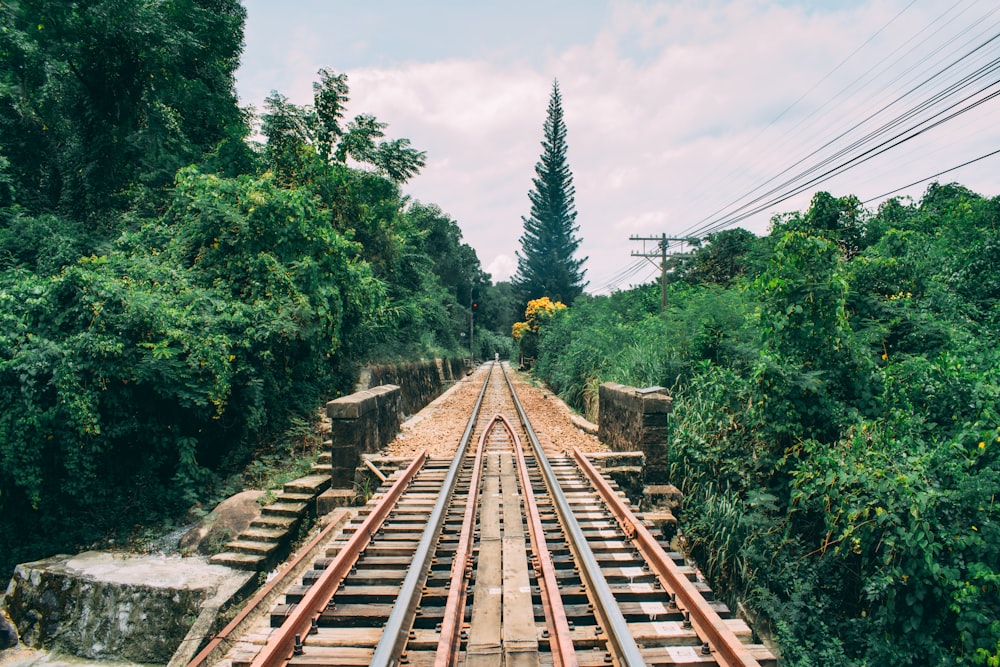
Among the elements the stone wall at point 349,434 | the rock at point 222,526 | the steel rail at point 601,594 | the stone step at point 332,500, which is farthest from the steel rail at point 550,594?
the rock at point 222,526

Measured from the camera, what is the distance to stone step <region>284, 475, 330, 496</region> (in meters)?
6.98

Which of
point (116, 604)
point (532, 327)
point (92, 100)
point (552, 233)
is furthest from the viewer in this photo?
point (552, 233)

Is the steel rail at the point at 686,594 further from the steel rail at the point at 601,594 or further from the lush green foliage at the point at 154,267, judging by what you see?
the lush green foliage at the point at 154,267

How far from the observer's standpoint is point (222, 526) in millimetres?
6793

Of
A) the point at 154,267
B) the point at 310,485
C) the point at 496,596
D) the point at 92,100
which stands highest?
the point at 92,100

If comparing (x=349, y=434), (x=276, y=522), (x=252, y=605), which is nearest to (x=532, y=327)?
(x=349, y=434)

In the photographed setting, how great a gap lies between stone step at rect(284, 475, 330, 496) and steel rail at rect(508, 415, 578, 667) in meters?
3.34

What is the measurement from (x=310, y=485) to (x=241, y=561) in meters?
1.46

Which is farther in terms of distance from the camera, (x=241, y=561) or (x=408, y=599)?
(x=241, y=561)

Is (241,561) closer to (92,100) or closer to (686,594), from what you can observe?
(686,594)

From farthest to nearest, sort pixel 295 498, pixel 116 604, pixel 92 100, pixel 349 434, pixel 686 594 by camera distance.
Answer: pixel 92 100 < pixel 349 434 < pixel 295 498 < pixel 116 604 < pixel 686 594

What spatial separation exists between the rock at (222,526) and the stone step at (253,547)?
0.47 metres

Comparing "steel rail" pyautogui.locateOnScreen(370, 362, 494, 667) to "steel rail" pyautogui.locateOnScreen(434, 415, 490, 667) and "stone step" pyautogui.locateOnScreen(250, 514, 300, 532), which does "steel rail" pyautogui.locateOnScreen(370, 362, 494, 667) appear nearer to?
"steel rail" pyautogui.locateOnScreen(434, 415, 490, 667)

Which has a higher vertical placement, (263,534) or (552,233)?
(552,233)
